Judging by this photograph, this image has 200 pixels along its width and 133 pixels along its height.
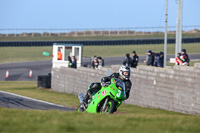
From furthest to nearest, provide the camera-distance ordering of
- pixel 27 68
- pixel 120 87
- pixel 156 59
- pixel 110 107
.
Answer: pixel 27 68 < pixel 156 59 < pixel 120 87 < pixel 110 107

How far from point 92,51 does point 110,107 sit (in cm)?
5000

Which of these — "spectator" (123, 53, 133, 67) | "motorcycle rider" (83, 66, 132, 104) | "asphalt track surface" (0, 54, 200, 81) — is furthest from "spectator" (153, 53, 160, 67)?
"asphalt track surface" (0, 54, 200, 81)

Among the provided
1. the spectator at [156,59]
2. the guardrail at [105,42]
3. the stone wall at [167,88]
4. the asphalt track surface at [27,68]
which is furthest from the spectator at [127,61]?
the guardrail at [105,42]

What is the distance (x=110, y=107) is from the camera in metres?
11.0

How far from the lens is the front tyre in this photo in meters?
10.9

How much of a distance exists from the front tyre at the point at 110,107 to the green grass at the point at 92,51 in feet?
151

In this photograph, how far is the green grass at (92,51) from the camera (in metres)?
57.5

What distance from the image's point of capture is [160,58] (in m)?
24.5

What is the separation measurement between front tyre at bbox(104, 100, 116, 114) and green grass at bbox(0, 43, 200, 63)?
4588 cm

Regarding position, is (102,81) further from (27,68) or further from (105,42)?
(105,42)

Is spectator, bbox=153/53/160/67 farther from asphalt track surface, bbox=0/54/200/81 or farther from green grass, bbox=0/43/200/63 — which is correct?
green grass, bbox=0/43/200/63

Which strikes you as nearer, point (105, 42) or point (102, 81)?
point (102, 81)

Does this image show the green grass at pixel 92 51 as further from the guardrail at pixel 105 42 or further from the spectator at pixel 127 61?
the spectator at pixel 127 61

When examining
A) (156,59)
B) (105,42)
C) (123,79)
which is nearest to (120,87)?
(123,79)
